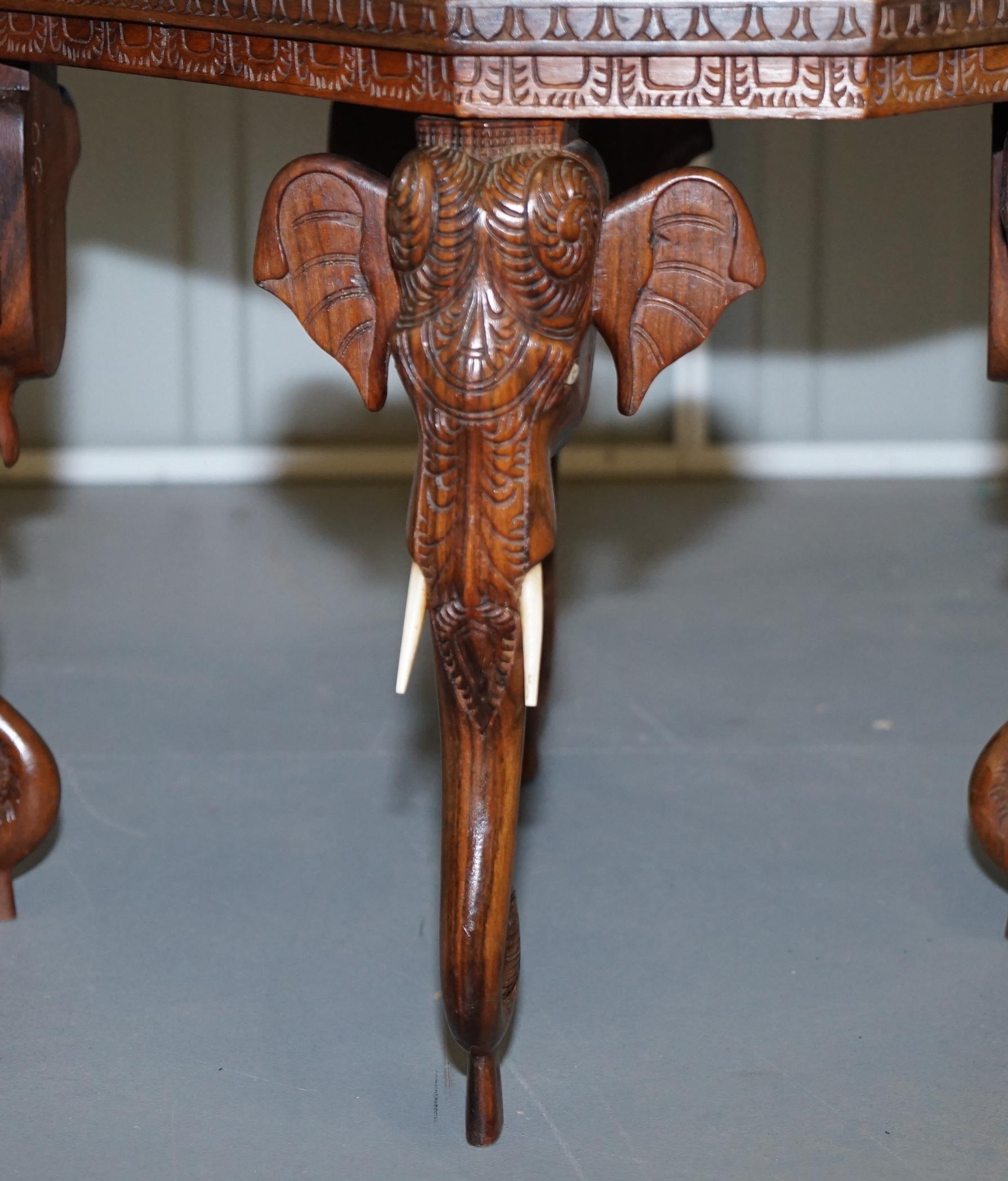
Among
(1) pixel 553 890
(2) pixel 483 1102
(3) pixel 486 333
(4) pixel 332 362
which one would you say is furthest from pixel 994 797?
(4) pixel 332 362

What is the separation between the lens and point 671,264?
97cm

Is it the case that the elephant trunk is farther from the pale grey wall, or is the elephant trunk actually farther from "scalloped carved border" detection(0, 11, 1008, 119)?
the pale grey wall

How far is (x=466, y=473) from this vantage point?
0.93 metres

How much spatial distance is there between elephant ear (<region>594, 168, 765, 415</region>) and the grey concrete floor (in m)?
0.54

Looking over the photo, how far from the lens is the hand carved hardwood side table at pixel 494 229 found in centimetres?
87

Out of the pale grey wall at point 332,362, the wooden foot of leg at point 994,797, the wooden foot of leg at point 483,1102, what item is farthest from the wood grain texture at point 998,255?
the pale grey wall at point 332,362

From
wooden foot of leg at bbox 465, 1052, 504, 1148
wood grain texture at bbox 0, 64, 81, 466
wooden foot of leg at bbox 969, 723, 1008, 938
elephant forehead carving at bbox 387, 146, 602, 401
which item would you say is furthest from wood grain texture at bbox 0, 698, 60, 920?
wooden foot of leg at bbox 969, 723, 1008, 938

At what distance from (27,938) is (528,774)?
1.82 ft

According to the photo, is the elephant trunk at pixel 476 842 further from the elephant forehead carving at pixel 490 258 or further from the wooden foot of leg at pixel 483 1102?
the elephant forehead carving at pixel 490 258

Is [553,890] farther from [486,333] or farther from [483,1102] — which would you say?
[486,333]

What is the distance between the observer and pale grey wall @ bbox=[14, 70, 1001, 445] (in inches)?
137

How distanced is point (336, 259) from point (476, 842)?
0.37 metres

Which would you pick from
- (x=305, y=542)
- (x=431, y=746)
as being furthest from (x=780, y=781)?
(x=305, y=542)

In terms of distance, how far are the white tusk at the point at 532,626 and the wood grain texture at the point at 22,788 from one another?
0.59 m
